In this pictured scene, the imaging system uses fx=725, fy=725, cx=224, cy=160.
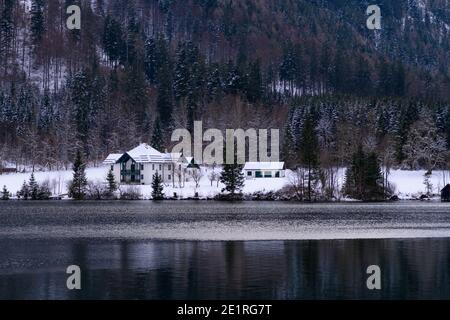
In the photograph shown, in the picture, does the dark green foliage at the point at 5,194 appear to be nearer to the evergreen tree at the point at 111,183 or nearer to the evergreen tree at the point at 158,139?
the evergreen tree at the point at 111,183

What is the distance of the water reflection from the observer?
3134 centimetres

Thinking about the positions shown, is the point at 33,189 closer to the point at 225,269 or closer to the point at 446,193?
the point at 446,193

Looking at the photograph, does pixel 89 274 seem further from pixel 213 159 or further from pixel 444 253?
pixel 213 159

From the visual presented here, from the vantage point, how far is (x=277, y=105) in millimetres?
180625

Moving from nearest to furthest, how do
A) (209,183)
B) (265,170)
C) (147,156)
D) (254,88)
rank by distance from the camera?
(209,183)
(147,156)
(265,170)
(254,88)

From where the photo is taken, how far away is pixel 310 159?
390 feet

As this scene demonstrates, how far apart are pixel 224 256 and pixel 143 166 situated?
89783 mm

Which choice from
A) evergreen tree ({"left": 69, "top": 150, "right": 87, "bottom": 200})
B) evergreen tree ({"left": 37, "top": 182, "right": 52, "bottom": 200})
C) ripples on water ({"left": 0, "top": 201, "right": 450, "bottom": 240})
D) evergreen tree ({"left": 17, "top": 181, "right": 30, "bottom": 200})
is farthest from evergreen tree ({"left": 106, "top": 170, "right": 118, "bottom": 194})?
ripples on water ({"left": 0, "top": 201, "right": 450, "bottom": 240})

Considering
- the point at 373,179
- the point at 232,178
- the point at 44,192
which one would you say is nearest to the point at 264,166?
the point at 232,178

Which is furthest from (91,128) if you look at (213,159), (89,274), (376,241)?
(89,274)

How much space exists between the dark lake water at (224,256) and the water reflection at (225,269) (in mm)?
56

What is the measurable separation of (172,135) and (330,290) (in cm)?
12466

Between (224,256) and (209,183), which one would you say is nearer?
(224,256)

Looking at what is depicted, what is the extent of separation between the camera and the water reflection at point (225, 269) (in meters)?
31.3
